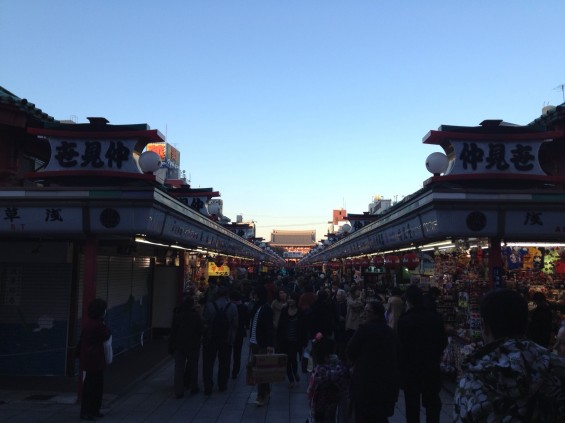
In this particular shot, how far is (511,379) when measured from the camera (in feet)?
8.46

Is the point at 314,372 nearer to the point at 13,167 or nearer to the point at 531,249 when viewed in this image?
the point at 13,167

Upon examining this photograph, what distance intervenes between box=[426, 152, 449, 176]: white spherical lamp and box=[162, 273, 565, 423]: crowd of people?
2.91 meters

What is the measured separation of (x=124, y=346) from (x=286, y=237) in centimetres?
15499

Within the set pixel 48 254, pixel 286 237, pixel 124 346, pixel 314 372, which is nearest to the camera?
pixel 314 372

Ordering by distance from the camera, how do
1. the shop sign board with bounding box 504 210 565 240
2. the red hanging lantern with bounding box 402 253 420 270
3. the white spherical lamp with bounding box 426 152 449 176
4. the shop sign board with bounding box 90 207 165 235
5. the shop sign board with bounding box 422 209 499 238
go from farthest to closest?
the red hanging lantern with bounding box 402 253 420 270, the white spherical lamp with bounding box 426 152 449 176, the shop sign board with bounding box 504 210 565 240, the shop sign board with bounding box 422 209 499 238, the shop sign board with bounding box 90 207 165 235

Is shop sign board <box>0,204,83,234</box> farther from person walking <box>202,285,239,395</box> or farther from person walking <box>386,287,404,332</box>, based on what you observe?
person walking <box>386,287,404,332</box>

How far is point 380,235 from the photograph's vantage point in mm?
15977

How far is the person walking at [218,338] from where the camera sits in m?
9.61

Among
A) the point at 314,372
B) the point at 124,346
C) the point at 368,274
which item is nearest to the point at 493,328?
the point at 314,372

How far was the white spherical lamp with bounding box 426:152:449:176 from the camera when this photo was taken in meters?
10.3

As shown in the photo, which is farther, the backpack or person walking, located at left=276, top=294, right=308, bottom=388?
person walking, located at left=276, top=294, right=308, bottom=388

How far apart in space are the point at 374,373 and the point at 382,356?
8.4 inches

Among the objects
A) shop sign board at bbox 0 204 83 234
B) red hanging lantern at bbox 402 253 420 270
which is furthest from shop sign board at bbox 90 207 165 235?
red hanging lantern at bbox 402 253 420 270

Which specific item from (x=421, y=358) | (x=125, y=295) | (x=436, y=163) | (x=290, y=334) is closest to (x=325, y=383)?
(x=421, y=358)
